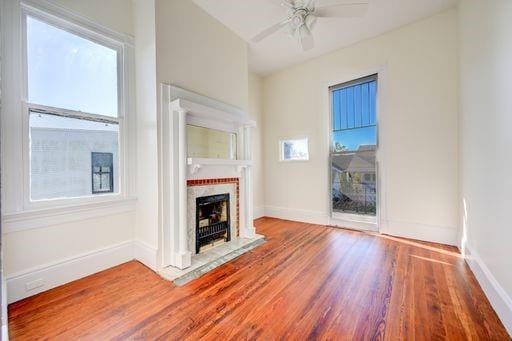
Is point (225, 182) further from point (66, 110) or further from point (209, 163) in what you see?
point (66, 110)

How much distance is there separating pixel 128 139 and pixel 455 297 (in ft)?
11.9

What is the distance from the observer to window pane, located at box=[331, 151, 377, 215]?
12.0 ft

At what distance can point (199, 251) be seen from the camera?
9.02 feet

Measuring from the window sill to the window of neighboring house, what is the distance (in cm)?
14

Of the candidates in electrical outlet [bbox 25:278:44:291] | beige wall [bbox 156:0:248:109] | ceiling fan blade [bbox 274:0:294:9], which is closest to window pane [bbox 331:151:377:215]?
beige wall [bbox 156:0:248:109]

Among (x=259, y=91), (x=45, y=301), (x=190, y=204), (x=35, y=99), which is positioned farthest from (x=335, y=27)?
(x=45, y=301)

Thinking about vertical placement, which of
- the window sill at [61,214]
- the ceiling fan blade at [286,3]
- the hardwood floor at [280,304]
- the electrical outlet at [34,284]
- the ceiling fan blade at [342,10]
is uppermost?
the ceiling fan blade at [286,3]

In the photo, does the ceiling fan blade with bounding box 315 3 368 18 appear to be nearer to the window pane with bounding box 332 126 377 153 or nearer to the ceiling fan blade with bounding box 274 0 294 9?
the ceiling fan blade with bounding box 274 0 294 9

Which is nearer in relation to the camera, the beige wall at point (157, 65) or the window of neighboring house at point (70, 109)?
the window of neighboring house at point (70, 109)

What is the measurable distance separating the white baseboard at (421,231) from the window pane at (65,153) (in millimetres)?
3923

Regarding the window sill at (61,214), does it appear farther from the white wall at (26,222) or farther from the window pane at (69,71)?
the window pane at (69,71)

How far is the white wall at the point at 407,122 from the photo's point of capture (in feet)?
9.75

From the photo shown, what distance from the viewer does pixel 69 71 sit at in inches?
86.6

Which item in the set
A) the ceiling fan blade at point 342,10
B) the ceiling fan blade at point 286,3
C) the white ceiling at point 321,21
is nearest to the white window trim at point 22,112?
the white ceiling at point 321,21
